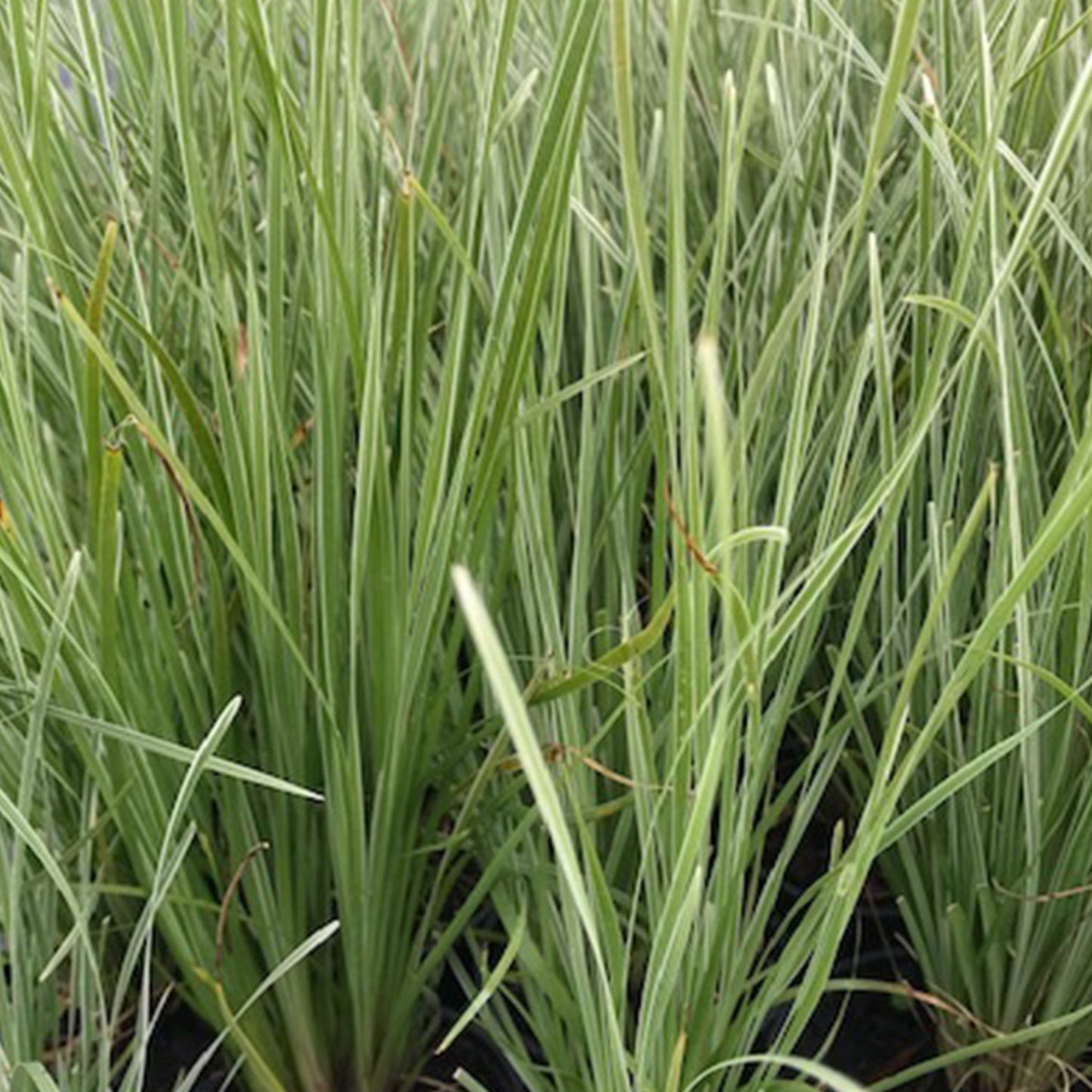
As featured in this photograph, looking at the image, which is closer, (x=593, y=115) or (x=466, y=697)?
(x=466, y=697)

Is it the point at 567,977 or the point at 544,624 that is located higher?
the point at 544,624

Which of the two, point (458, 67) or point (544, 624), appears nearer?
point (544, 624)

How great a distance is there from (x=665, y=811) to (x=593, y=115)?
337 millimetres

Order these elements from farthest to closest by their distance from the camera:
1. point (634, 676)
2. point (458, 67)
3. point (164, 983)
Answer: point (458, 67) < point (164, 983) < point (634, 676)

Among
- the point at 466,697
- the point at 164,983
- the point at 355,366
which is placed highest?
the point at 355,366

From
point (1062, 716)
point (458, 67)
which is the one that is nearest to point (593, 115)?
point (458, 67)

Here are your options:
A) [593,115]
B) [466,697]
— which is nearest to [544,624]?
[466,697]

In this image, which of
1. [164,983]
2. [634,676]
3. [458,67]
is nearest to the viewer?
[634,676]

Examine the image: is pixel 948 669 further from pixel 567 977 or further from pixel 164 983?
pixel 164 983

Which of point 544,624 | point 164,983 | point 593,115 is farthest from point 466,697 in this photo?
point 593,115

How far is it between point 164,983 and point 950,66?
42cm

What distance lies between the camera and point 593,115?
624mm

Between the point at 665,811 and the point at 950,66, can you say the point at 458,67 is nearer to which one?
the point at 950,66

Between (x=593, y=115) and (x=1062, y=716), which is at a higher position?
(x=593, y=115)
